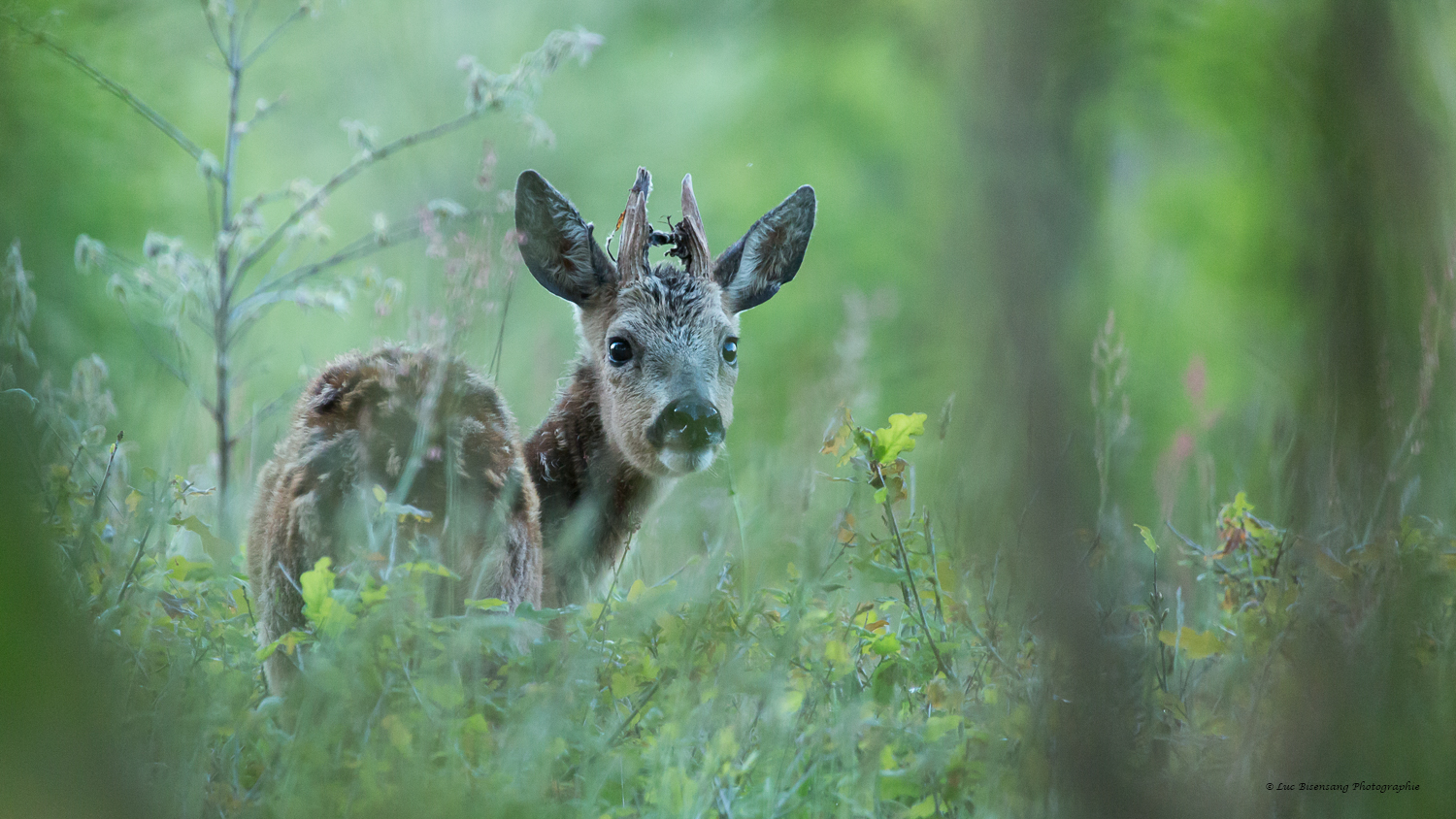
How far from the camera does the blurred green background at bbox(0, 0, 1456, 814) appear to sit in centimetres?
118

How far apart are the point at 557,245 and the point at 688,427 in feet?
4.05

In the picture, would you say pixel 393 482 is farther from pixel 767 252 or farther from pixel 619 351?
pixel 767 252

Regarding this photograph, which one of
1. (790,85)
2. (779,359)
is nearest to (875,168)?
(790,85)

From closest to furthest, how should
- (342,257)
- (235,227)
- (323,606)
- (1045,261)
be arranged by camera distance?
(1045,261), (323,606), (235,227), (342,257)

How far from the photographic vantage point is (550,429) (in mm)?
5383

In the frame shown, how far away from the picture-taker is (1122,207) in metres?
1.44

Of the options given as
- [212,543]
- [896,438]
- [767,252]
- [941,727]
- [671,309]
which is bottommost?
[941,727]

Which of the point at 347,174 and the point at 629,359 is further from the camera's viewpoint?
the point at 347,174

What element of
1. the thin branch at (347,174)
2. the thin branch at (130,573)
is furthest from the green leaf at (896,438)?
the thin branch at (347,174)

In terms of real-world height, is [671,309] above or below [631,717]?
above

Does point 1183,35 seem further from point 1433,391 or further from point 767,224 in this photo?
point 767,224

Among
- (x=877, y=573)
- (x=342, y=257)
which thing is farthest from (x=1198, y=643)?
(x=342, y=257)

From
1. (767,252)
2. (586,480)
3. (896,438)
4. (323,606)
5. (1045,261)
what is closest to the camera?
(1045,261)

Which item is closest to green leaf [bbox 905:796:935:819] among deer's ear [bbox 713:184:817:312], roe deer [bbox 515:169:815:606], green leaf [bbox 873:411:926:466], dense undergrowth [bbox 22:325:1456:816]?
dense undergrowth [bbox 22:325:1456:816]
